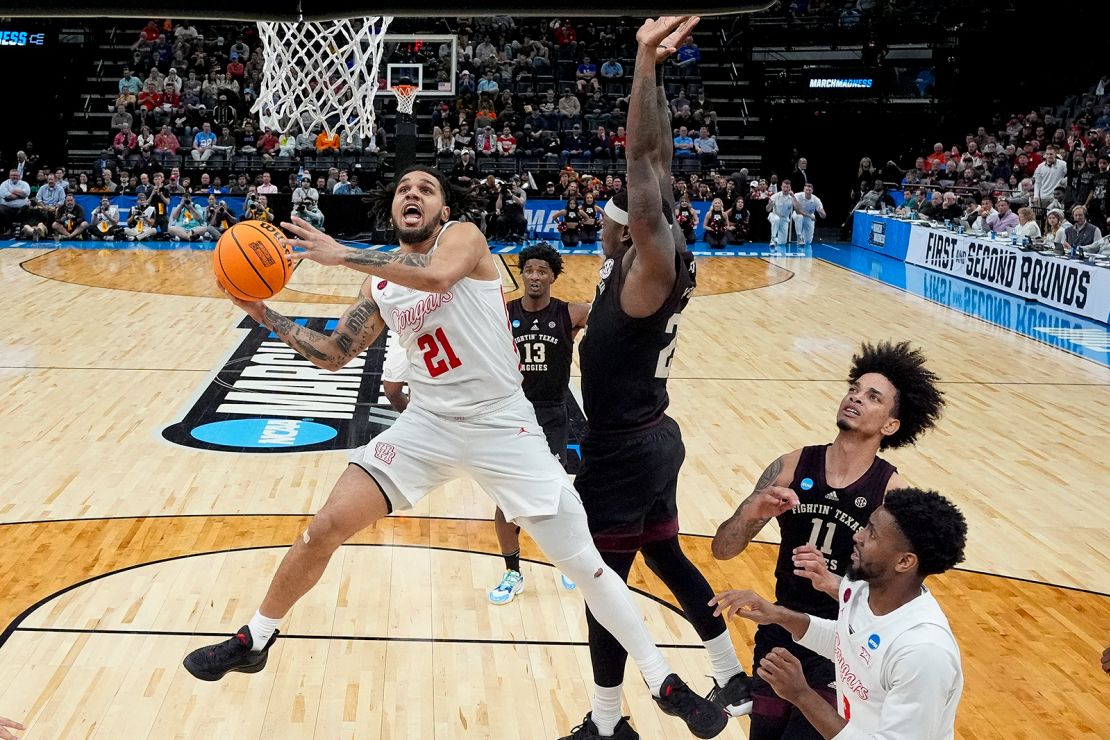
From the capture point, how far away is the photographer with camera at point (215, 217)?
21.2 m

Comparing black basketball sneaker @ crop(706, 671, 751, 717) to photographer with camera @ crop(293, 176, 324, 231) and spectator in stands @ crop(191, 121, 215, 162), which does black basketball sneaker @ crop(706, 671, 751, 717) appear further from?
spectator in stands @ crop(191, 121, 215, 162)

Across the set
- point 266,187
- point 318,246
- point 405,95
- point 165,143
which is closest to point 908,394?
point 318,246

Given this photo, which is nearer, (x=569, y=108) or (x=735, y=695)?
(x=735, y=695)

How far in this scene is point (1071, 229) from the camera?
15602 mm

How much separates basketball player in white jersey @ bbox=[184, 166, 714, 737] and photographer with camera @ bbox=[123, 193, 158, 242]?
18.0m

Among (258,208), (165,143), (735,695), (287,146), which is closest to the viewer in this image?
(735,695)

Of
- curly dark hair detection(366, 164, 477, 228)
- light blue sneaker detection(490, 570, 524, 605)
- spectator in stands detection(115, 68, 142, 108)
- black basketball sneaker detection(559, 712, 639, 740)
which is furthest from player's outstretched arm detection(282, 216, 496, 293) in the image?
spectator in stands detection(115, 68, 142, 108)

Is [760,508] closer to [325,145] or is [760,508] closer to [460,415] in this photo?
[460,415]

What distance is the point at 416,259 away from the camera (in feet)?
13.5

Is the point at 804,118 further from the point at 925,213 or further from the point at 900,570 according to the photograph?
the point at 900,570

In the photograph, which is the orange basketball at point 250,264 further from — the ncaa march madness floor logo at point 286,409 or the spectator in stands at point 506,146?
the spectator in stands at point 506,146

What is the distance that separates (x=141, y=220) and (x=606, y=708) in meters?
19.1

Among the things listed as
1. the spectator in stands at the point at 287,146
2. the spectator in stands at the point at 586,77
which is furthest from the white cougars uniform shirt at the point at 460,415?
the spectator in stands at the point at 586,77

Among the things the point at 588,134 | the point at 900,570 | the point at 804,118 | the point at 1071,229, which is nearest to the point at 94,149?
the point at 588,134
